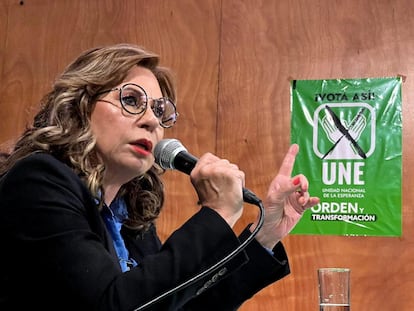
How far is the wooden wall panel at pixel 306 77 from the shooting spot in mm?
2248

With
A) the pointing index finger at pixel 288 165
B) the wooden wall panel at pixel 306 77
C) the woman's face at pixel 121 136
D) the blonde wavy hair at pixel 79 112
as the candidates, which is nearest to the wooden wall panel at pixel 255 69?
the wooden wall panel at pixel 306 77

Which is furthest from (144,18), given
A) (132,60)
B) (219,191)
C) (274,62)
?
(219,191)

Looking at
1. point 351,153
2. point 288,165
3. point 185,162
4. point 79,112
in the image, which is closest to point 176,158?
point 185,162

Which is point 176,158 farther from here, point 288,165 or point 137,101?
point 288,165

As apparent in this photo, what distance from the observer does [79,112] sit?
1368 mm

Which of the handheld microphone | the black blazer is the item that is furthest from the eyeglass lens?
the black blazer

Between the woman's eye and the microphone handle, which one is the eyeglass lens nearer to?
the woman's eye

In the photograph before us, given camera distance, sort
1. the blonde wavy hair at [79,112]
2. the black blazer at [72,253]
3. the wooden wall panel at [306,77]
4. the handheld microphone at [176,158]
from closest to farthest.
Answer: the black blazer at [72,253] < the handheld microphone at [176,158] < the blonde wavy hair at [79,112] < the wooden wall panel at [306,77]

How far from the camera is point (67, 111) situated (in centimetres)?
137

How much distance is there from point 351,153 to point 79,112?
49.7 inches

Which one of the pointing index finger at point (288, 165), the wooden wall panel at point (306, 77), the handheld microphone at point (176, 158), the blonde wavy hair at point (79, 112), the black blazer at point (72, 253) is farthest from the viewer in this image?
the wooden wall panel at point (306, 77)

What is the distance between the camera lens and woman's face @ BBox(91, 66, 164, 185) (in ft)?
4.44

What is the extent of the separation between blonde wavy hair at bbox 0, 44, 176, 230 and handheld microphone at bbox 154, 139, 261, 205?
14cm

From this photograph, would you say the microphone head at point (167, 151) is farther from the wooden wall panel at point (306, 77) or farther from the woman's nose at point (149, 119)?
the wooden wall panel at point (306, 77)
